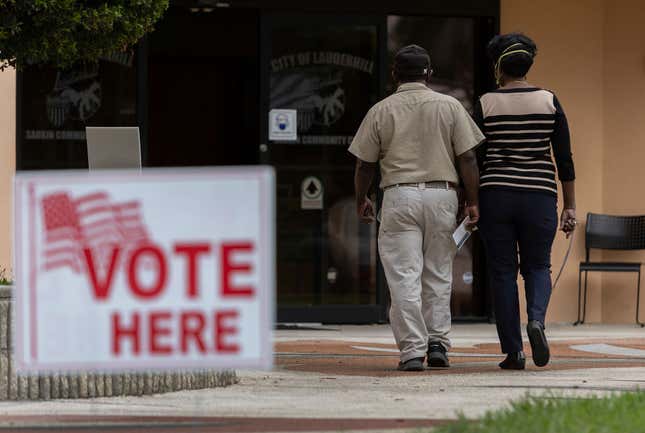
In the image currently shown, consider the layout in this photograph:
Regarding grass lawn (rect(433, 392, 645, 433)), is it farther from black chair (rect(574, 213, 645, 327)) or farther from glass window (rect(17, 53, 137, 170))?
black chair (rect(574, 213, 645, 327))

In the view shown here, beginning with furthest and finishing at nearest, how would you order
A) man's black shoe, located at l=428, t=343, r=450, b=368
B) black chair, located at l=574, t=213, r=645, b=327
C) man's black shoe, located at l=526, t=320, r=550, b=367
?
black chair, located at l=574, t=213, r=645, b=327
man's black shoe, located at l=428, t=343, r=450, b=368
man's black shoe, located at l=526, t=320, r=550, b=367

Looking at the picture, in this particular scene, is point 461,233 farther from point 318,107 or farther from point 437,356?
point 318,107

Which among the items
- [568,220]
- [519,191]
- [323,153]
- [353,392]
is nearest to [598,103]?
[323,153]

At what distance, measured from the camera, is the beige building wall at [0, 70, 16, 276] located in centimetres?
1136

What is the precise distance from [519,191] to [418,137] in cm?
60

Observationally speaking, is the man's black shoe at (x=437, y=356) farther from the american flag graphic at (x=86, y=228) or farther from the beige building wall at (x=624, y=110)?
the beige building wall at (x=624, y=110)

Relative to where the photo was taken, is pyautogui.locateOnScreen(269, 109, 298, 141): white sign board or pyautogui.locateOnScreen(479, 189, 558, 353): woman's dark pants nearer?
pyautogui.locateOnScreen(479, 189, 558, 353): woman's dark pants

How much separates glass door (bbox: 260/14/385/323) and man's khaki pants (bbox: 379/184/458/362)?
4.40 metres

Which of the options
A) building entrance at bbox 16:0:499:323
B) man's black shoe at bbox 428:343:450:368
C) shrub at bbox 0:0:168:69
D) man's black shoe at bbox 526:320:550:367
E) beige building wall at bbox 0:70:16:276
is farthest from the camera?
building entrance at bbox 16:0:499:323

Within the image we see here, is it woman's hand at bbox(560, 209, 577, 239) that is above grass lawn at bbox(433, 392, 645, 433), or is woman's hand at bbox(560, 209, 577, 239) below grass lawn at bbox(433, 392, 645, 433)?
above

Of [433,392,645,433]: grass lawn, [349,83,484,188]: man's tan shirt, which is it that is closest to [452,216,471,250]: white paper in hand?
[349,83,484,188]: man's tan shirt

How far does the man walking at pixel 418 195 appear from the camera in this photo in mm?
7883

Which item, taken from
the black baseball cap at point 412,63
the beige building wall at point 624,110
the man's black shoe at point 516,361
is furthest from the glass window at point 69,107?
the man's black shoe at point 516,361

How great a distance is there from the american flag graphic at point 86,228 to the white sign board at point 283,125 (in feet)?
25.8
